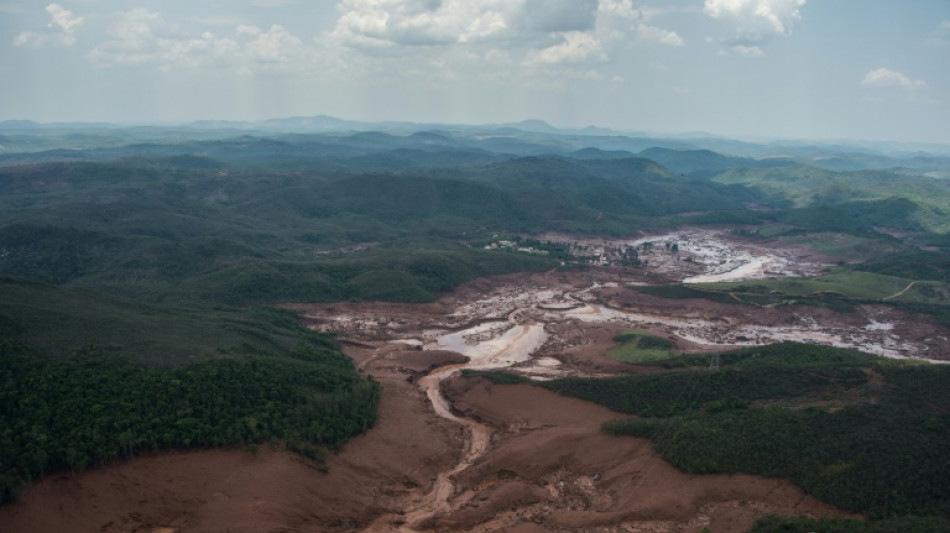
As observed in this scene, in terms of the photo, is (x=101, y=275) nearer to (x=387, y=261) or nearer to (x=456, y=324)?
(x=387, y=261)

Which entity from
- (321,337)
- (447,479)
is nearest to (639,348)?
(447,479)

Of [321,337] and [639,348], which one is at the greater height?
[321,337]

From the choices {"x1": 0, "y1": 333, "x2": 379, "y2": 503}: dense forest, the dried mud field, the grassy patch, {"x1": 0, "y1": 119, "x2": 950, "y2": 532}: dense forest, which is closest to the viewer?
the dried mud field

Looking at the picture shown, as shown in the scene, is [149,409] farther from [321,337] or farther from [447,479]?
[321,337]

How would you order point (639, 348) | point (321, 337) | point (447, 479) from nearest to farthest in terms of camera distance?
point (447, 479), point (639, 348), point (321, 337)

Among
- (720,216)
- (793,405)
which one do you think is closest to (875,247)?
(720,216)

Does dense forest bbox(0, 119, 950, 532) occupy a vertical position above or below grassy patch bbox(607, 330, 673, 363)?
above

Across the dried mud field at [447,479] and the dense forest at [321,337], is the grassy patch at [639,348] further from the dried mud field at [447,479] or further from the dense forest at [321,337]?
the dried mud field at [447,479]

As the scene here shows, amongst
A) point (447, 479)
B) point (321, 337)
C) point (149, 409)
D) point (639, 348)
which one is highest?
point (149, 409)

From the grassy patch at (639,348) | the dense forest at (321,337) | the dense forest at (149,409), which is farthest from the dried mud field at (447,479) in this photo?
the grassy patch at (639,348)

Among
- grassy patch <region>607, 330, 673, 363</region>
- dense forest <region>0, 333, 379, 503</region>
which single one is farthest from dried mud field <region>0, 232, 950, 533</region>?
grassy patch <region>607, 330, 673, 363</region>

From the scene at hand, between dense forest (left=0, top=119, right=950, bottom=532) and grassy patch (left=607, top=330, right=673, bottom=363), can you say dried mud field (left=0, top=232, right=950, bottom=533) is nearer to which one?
dense forest (left=0, top=119, right=950, bottom=532)
